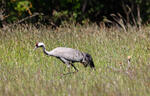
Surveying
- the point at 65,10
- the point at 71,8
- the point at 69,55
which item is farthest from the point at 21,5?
the point at 69,55

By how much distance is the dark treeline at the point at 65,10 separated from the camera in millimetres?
13797

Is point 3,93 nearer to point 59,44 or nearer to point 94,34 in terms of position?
point 59,44

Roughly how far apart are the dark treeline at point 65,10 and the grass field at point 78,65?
81.4 inches

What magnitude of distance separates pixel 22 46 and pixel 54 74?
261cm

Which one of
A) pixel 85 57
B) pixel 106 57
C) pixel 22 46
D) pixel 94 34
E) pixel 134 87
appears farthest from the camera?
pixel 94 34

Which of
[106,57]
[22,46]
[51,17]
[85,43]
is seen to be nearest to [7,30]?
[22,46]

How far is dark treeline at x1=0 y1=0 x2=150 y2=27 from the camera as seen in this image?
45.3ft

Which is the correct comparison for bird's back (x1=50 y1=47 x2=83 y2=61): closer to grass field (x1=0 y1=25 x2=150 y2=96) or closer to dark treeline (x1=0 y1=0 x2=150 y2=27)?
grass field (x1=0 y1=25 x2=150 y2=96)

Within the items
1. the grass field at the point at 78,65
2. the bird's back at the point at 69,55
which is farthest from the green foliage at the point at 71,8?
the bird's back at the point at 69,55

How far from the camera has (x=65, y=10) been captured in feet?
55.1

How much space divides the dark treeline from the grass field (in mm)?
2067

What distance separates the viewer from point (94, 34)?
8.93 metres

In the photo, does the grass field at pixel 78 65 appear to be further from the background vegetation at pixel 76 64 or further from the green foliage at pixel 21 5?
the green foliage at pixel 21 5

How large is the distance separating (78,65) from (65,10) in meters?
10.0
